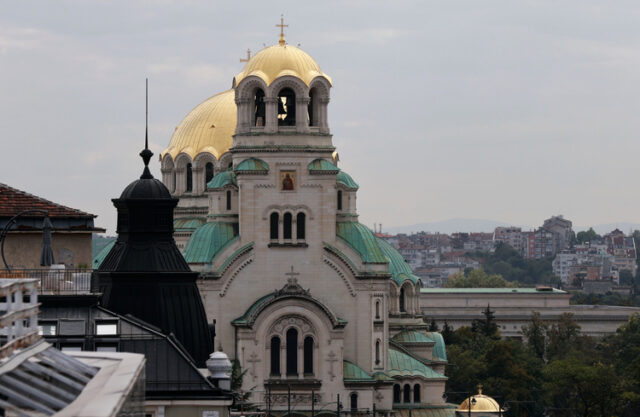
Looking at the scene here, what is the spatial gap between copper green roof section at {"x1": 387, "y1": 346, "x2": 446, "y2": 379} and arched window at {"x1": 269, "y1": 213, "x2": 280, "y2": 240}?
9.43 metres

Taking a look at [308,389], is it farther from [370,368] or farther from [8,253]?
[8,253]

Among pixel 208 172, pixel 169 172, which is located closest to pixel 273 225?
pixel 208 172

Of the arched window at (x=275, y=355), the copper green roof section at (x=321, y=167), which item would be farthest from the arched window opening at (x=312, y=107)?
the arched window at (x=275, y=355)

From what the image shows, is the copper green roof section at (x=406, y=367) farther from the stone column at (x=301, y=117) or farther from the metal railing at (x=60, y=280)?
the metal railing at (x=60, y=280)

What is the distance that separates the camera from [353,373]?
93.5 metres

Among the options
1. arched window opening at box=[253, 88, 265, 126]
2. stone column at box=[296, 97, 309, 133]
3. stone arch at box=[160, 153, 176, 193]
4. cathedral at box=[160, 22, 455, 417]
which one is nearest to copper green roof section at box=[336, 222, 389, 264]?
cathedral at box=[160, 22, 455, 417]

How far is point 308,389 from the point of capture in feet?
302

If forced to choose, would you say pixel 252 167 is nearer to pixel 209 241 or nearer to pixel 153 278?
pixel 209 241

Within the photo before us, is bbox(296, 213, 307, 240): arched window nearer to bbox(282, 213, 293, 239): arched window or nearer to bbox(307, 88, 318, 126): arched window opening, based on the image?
bbox(282, 213, 293, 239): arched window

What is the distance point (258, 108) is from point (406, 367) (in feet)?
48.7

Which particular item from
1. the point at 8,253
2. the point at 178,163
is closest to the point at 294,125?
the point at 178,163

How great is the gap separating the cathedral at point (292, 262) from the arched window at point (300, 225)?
0.05 meters

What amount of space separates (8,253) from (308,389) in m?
42.1

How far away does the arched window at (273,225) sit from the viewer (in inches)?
3752
